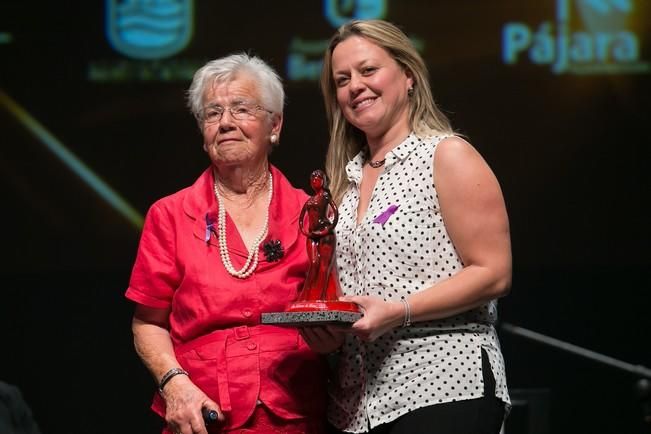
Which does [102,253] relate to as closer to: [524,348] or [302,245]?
[524,348]

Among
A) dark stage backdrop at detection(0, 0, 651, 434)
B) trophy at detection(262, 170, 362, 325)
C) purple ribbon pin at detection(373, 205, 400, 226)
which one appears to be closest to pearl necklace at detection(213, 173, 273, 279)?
trophy at detection(262, 170, 362, 325)

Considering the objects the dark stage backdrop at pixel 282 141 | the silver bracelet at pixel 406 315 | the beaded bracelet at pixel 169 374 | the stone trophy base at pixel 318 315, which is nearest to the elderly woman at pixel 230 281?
the beaded bracelet at pixel 169 374

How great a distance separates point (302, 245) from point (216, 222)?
20cm

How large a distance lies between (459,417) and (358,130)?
28.9 inches

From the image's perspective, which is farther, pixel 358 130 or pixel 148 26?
pixel 148 26

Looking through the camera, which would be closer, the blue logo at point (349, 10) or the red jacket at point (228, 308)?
the red jacket at point (228, 308)

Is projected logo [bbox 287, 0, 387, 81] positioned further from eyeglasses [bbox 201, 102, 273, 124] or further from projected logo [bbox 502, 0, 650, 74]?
eyeglasses [bbox 201, 102, 273, 124]

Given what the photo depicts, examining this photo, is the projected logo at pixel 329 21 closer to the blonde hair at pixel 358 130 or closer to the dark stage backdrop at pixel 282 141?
the dark stage backdrop at pixel 282 141

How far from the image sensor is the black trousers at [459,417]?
217 centimetres

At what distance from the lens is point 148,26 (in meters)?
4.33

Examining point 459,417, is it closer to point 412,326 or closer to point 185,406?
point 412,326

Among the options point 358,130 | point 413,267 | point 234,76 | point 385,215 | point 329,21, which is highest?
point 329,21

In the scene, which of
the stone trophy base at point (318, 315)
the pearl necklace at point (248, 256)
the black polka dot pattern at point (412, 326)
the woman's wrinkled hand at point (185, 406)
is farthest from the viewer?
the pearl necklace at point (248, 256)

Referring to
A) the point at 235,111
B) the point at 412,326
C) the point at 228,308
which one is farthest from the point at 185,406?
the point at 235,111
